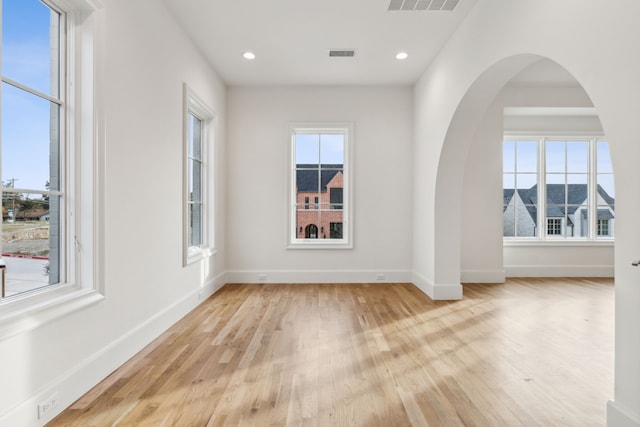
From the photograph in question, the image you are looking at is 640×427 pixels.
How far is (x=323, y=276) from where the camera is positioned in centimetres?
539

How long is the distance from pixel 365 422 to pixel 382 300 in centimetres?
257

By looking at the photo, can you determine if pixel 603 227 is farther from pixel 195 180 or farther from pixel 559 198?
pixel 195 180

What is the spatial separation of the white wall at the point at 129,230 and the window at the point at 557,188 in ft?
17.6

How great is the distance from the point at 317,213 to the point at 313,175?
1.92ft

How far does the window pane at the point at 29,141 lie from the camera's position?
1.80 meters

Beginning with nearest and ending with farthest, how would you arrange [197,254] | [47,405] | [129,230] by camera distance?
[47,405]
[129,230]
[197,254]

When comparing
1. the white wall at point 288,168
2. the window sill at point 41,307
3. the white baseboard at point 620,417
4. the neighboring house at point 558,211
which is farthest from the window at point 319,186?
the white baseboard at point 620,417

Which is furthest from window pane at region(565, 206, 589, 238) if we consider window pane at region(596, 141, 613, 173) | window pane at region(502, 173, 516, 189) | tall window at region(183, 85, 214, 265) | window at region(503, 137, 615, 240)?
tall window at region(183, 85, 214, 265)

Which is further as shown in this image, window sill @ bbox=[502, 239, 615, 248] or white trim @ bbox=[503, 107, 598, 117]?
window sill @ bbox=[502, 239, 615, 248]

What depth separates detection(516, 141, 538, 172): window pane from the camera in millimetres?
6270

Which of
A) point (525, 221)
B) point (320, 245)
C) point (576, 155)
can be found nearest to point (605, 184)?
point (576, 155)

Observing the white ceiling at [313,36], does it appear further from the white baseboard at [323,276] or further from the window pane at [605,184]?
the window pane at [605,184]

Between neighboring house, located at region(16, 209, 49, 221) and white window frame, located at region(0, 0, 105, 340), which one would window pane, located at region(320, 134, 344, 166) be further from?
neighboring house, located at region(16, 209, 49, 221)

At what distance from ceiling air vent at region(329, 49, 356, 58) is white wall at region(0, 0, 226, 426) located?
5.19 feet
